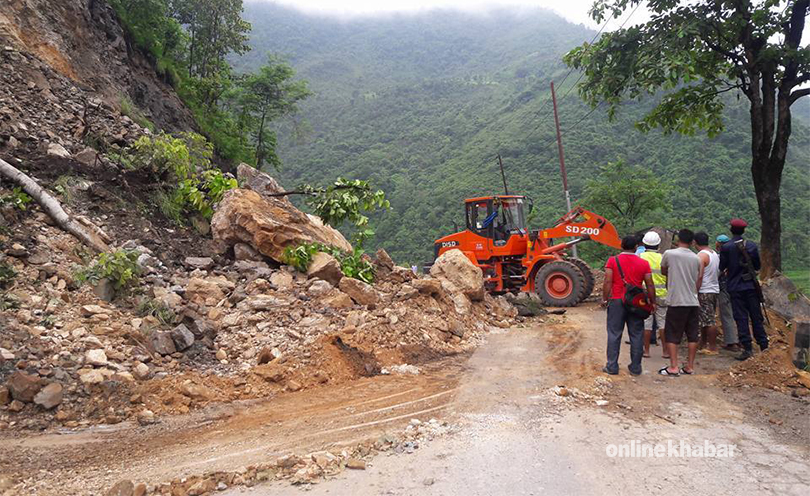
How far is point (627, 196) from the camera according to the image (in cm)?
2322

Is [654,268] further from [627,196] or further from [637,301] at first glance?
[627,196]

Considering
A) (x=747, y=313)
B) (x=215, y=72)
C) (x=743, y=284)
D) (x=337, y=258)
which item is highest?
(x=215, y=72)

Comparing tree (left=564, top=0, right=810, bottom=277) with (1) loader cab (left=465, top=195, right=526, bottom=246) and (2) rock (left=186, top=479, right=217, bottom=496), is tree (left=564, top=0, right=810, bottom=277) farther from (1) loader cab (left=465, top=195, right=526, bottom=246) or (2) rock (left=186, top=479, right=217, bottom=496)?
(2) rock (left=186, top=479, right=217, bottom=496)

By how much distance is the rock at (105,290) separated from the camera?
6.04 meters

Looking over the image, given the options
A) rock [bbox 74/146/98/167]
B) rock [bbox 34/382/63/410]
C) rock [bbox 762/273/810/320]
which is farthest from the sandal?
rock [bbox 74/146/98/167]

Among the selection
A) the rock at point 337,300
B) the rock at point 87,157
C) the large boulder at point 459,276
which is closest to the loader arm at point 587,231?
the large boulder at point 459,276

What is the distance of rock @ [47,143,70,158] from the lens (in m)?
8.38

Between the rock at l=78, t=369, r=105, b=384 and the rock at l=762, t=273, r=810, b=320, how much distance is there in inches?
350

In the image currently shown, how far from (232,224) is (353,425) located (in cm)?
498

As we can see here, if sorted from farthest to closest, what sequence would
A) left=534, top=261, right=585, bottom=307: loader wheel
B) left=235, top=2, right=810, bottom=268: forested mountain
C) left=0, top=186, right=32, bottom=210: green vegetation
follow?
left=235, top=2, right=810, bottom=268: forested mountain < left=534, top=261, right=585, bottom=307: loader wheel < left=0, top=186, right=32, bottom=210: green vegetation

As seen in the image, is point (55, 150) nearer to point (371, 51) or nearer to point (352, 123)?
point (352, 123)

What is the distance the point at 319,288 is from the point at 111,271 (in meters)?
2.55

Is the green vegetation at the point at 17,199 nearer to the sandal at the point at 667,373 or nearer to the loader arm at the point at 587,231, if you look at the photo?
the sandal at the point at 667,373

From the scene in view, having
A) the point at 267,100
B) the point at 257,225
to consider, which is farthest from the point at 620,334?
the point at 267,100
